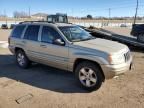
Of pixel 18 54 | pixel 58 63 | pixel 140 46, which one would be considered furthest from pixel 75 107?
pixel 140 46

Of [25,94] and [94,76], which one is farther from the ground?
[94,76]

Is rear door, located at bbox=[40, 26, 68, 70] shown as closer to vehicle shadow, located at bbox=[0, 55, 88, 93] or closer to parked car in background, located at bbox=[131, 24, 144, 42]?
vehicle shadow, located at bbox=[0, 55, 88, 93]

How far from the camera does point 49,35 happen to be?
7730mm

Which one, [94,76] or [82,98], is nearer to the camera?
[82,98]

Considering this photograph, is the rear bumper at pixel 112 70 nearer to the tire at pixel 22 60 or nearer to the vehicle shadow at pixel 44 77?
the vehicle shadow at pixel 44 77

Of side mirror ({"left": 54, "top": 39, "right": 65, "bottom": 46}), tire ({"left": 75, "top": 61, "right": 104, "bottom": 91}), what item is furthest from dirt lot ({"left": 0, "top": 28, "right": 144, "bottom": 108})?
side mirror ({"left": 54, "top": 39, "right": 65, "bottom": 46})

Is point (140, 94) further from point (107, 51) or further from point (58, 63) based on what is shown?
point (58, 63)

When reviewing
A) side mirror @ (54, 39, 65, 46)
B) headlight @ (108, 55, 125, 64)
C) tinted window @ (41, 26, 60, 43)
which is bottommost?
headlight @ (108, 55, 125, 64)

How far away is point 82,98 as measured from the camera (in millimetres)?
5938

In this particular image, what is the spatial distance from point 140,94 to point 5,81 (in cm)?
427

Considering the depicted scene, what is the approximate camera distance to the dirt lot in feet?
18.4

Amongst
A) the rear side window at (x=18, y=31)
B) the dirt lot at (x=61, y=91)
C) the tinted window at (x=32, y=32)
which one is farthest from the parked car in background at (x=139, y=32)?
the tinted window at (x=32, y=32)

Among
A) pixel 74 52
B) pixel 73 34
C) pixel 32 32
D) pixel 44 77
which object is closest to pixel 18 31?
pixel 32 32

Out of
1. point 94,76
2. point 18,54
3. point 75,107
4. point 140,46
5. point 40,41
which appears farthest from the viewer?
point 140,46
